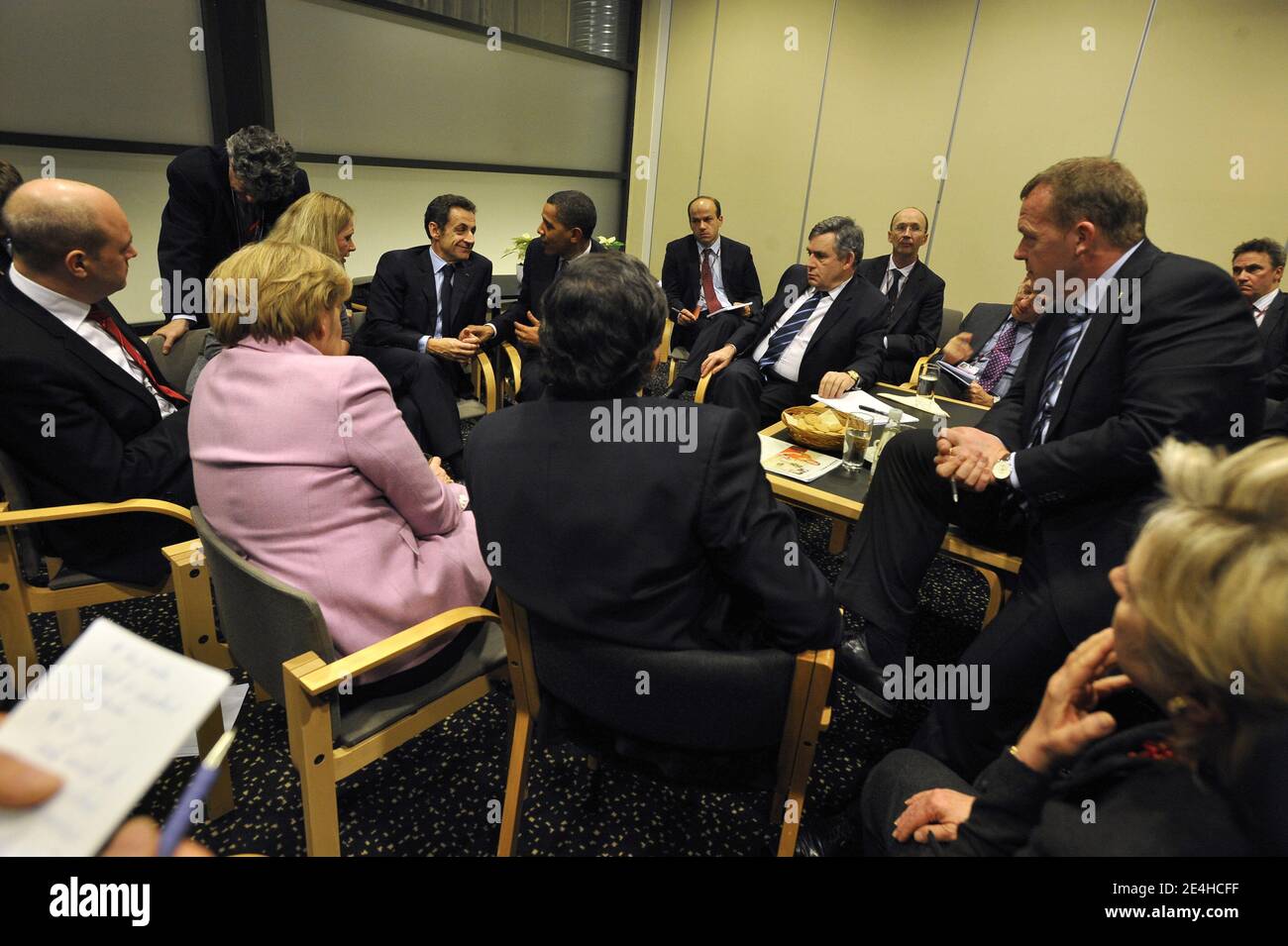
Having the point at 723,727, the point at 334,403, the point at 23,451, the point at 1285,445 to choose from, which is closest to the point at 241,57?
the point at 23,451

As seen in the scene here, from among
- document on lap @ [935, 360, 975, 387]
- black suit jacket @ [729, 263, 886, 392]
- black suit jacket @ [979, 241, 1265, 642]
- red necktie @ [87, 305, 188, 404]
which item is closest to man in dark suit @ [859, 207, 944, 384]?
document on lap @ [935, 360, 975, 387]

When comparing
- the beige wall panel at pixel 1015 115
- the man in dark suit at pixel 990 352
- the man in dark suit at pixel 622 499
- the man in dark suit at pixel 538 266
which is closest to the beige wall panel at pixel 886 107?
the beige wall panel at pixel 1015 115

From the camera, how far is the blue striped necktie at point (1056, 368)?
1.83 m

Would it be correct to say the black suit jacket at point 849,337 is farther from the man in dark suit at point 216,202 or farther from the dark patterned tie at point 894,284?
the man in dark suit at point 216,202

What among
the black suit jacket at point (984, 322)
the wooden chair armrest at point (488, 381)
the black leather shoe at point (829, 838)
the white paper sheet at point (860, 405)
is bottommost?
the black leather shoe at point (829, 838)

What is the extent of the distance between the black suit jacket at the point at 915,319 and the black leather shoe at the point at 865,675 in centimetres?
218

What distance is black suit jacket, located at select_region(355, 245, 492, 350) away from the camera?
341 centimetres

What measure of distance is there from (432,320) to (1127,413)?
3.05 meters

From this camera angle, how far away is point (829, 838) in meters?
1.52

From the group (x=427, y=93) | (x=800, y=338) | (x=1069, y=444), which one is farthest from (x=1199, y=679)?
(x=427, y=93)

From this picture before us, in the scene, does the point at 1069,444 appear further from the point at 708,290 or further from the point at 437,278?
the point at 708,290

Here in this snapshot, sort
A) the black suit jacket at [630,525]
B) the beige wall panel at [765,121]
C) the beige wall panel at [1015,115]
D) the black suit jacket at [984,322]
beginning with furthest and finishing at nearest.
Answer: the beige wall panel at [765,121] < the beige wall panel at [1015,115] < the black suit jacket at [984,322] < the black suit jacket at [630,525]

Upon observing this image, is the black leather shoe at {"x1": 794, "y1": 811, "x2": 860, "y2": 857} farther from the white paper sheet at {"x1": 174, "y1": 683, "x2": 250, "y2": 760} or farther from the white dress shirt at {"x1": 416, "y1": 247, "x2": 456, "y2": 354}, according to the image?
the white dress shirt at {"x1": 416, "y1": 247, "x2": 456, "y2": 354}
